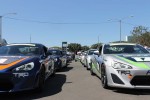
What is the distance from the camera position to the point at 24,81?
26.3 ft

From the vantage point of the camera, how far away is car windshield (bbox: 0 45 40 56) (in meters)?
10.3

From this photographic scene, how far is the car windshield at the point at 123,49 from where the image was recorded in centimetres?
1079

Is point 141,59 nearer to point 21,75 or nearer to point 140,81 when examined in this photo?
point 140,81

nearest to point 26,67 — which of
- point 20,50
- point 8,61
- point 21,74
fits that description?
point 21,74

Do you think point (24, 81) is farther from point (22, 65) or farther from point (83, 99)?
point (83, 99)

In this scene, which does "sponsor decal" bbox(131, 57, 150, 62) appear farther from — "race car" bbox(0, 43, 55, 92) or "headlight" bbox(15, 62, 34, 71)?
"headlight" bbox(15, 62, 34, 71)

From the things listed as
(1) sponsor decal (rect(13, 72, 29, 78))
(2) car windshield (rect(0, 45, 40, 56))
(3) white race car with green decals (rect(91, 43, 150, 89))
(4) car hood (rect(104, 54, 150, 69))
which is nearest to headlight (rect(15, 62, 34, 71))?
(1) sponsor decal (rect(13, 72, 29, 78))

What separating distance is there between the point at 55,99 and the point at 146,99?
89.2 inches

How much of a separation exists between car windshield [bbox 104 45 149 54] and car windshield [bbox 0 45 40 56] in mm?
2388

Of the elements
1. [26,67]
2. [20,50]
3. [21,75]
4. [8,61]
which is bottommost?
[21,75]

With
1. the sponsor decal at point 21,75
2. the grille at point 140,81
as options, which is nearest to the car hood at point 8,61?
the sponsor decal at point 21,75

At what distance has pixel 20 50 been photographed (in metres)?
10.5

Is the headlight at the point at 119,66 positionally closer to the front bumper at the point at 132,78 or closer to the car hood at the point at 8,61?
the front bumper at the point at 132,78

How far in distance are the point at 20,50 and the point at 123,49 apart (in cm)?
352
